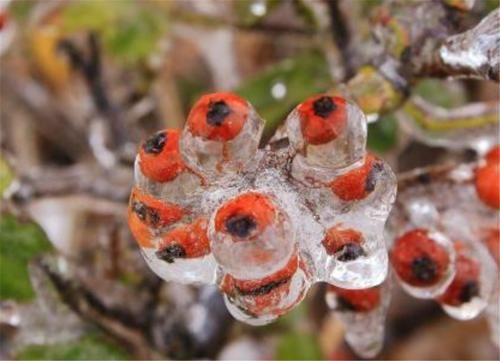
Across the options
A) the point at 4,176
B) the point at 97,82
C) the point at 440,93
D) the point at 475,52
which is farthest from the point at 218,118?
the point at 97,82

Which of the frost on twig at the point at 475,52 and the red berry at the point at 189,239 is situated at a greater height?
the frost on twig at the point at 475,52

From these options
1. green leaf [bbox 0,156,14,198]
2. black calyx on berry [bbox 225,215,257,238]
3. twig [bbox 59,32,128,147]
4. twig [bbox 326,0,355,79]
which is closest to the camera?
black calyx on berry [bbox 225,215,257,238]

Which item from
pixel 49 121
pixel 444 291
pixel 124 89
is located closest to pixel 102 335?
pixel 444 291

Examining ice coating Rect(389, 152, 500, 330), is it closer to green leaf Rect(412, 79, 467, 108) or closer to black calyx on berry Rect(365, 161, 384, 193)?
black calyx on berry Rect(365, 161, 384, 193)

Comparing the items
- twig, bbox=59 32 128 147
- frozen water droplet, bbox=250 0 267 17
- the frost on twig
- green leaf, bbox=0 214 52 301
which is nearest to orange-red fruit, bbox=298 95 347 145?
the frost on twig

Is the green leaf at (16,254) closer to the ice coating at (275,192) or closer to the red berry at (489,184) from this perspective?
the ice coating at (275,192)

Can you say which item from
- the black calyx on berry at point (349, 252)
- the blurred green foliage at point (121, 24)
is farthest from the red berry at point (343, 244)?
the blurred green foliage at point (121, 24)
